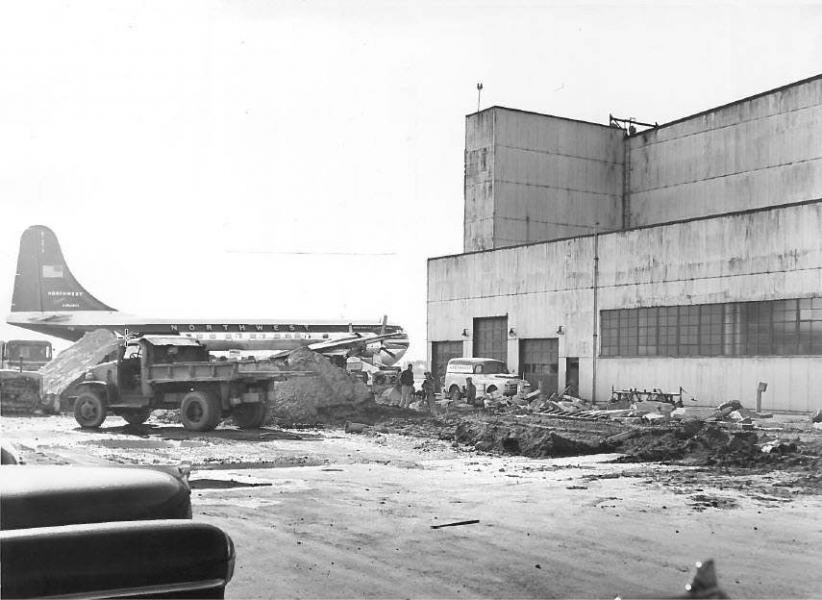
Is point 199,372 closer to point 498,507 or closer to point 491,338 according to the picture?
point 498,507

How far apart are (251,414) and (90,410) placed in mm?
4200

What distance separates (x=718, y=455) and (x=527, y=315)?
24384mm

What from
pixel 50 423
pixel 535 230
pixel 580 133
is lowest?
Answer: pixel 50 423

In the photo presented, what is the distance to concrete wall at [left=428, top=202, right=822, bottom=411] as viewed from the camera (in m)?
30.6

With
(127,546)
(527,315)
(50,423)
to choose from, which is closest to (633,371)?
(527,315)

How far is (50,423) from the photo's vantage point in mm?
26328

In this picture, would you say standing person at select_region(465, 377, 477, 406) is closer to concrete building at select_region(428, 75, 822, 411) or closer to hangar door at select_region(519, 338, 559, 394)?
hangar door at select_region(519, 338, 559, 394)

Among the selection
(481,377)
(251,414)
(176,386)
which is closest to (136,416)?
(176,386)

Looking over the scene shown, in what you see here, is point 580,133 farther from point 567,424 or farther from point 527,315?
point 567,424

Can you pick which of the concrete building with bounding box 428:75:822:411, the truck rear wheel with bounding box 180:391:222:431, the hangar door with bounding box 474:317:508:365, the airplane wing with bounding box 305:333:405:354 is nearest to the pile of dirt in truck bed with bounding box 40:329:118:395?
the airplane wing with bounding box 305:333:405:354

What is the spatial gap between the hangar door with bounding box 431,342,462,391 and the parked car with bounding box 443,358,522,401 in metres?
5.89

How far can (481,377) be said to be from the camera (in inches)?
1502

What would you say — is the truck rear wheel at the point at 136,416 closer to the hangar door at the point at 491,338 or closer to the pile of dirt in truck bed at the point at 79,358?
the pile of dirt in truck bed at the point at 79,358

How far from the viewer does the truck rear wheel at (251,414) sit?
24.0 m
